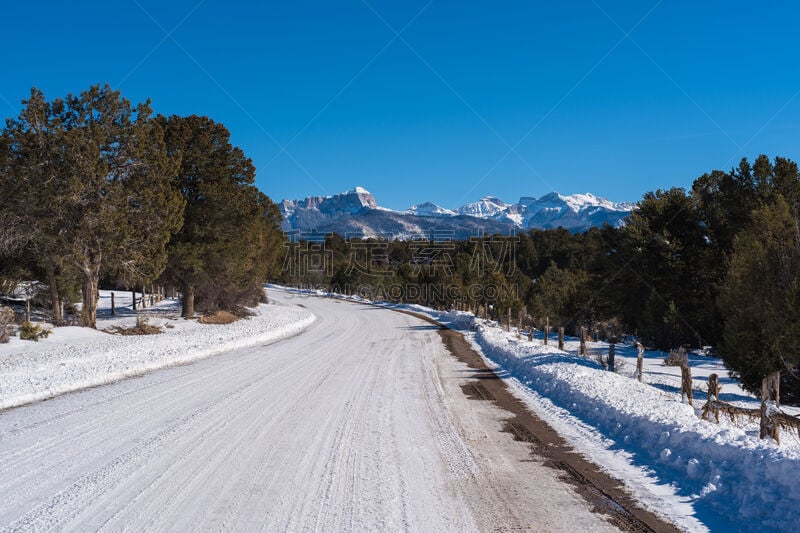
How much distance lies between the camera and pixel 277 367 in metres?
15.2

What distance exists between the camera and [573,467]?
6.59 metres

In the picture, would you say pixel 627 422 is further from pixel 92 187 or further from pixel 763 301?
pixel 92 187

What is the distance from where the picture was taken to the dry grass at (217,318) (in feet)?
101

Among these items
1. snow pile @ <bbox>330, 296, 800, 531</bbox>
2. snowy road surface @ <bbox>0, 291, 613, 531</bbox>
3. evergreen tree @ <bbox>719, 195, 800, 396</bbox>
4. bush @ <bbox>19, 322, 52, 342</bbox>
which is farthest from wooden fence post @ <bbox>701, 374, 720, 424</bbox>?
bush @ <bbox>19, 322, 52, 342</bbox>

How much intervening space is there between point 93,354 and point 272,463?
485 inches

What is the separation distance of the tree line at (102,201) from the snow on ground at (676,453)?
1815 centimetres

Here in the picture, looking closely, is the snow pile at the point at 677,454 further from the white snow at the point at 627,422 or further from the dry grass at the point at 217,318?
the dry grass at the point at 217,318

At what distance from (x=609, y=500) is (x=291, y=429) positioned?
180 inches

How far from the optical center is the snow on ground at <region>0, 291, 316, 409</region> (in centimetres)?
1158

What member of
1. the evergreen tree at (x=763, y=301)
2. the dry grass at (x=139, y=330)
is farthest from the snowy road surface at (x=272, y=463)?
the dry grass at (x=139, y=330)

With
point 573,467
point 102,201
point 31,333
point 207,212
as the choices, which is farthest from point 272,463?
point 207,212

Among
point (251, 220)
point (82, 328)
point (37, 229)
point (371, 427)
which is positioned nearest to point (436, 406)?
point (371, 427)

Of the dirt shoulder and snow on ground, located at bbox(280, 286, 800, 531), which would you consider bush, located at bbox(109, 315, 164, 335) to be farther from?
snow on ground, located at bbox(280, 286, 800, 531)

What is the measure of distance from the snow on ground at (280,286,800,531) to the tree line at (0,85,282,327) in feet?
59.5
